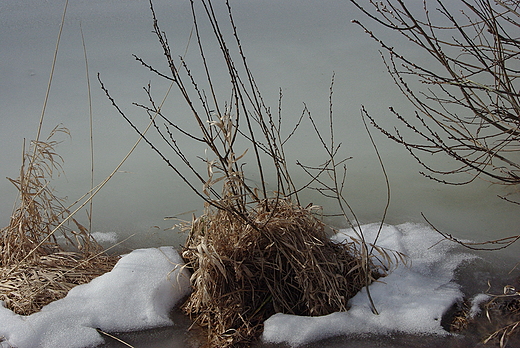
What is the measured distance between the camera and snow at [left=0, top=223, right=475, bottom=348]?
168 centimetres

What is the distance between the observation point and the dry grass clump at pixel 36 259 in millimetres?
1883

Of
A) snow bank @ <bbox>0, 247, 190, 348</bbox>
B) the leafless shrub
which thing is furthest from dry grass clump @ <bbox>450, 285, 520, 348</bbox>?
snow bank @ <bbox>0, 247, 190, 348</bbox>

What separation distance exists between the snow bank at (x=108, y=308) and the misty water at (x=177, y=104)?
0.36 ft

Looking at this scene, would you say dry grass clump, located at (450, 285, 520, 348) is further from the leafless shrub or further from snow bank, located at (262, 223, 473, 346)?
the leafless shrub

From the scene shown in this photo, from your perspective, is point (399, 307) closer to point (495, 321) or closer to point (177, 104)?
point (495, 321)

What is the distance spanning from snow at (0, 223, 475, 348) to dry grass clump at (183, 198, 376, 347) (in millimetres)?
70

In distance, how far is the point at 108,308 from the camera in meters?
1.81

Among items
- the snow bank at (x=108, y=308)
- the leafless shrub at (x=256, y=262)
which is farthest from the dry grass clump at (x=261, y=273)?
the snow bank at (x=108, y=308)

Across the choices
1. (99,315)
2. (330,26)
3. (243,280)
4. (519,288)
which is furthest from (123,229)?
(330,26)

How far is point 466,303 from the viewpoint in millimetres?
1806

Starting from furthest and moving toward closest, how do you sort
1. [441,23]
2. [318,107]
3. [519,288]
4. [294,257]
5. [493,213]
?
[441,23]
[318,107]
[493,213]
[519,288]
[294,257]

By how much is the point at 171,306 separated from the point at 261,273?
361 mm

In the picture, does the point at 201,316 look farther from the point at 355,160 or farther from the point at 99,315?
the point at 355,160

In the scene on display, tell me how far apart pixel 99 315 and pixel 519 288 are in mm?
1503
